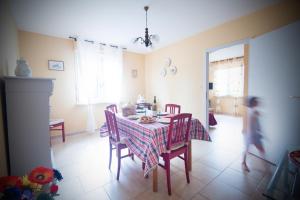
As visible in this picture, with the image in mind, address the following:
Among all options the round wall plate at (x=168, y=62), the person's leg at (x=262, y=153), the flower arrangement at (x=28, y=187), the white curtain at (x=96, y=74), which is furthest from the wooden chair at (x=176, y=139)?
the white curtain at (x=96, y=74)

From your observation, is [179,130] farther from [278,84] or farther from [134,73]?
[134,73]

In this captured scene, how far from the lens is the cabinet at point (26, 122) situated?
150 centimetres

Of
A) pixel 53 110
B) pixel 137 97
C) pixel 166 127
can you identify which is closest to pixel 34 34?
pixel 53 110

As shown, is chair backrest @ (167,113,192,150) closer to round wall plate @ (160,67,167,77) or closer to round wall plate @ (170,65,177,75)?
round wall plate @ (170,65,177,75)

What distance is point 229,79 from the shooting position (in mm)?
6133

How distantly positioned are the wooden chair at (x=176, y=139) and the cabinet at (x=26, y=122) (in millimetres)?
1403

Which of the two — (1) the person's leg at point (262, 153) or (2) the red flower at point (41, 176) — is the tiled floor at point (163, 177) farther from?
(2) the red flower at point (41, 176)

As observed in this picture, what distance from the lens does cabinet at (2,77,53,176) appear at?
150 centimetres

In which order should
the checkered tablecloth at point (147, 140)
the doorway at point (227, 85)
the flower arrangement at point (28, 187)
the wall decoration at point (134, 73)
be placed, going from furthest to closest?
the doorway at point (227, 85)
the wall decoration at point (134, 73)
the checkered tablecloth at point (147, 140)
the flower arrangement at point (28, 187)

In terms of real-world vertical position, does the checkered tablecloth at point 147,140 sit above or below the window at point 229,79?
below

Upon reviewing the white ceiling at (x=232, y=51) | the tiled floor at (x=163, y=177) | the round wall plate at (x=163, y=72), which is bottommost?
the tiled floor at (x=163, y=177)

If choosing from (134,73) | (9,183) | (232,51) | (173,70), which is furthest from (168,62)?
(9,183)

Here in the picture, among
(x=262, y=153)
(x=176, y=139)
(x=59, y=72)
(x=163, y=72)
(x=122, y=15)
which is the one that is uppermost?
(x=122, y=15)

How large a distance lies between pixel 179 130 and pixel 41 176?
133 cm
